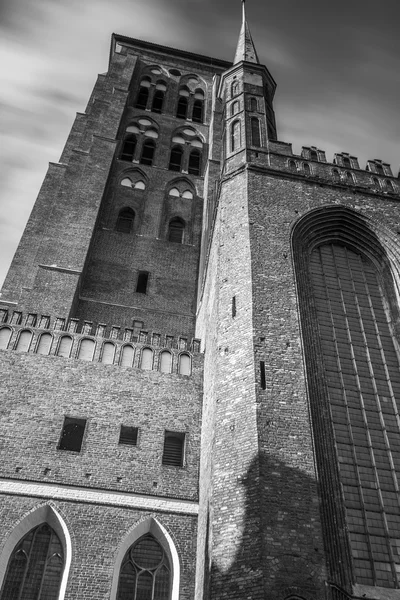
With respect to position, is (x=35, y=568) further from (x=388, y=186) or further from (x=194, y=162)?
(x=194, y=162)

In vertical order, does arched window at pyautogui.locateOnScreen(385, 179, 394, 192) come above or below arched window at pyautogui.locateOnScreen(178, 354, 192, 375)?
above

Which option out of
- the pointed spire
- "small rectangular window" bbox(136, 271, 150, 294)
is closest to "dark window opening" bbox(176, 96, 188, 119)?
the pointed spire

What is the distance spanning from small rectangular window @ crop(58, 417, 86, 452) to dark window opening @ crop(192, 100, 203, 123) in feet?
73.1

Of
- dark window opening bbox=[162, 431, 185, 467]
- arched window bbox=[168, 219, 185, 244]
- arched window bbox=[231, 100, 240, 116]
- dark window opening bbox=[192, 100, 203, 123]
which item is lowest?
dark window opening bbox=[162, 431, 185, 467]

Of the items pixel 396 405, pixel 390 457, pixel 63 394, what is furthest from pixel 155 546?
pixel 396 405

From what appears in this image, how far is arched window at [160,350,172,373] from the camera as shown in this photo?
1568 centimetres

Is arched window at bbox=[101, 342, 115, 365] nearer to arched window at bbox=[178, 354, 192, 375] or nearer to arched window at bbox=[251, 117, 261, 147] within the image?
arched window at bbox=[178, 354, 192, 375]

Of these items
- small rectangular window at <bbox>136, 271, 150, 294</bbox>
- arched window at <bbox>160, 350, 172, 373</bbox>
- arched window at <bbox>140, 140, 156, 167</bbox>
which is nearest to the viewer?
arched window at <bbox>160, 350, 172, 373</bbox>

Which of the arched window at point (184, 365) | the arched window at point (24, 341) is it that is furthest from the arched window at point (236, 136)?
the arched window at point (24, 341)

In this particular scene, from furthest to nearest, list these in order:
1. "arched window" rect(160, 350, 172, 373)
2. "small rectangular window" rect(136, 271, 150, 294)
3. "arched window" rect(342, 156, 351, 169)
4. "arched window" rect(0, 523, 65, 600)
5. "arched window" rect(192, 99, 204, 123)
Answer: "arched window" rect(192, 99, 204, 123), "small rectangular window" rect(136, 271, 150, 294), "arched window" rect(342, 156, 351, 169), "arched window" rect(160, 350, 172, 373), "arched window" rect(0, 523, 65, 600)

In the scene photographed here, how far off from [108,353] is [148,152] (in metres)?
16.0

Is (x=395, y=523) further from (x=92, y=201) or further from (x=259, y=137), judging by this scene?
(x=92, y=201)

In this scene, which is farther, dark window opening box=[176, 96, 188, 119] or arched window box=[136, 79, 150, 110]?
dark window opening box=[176, 96, 188, 119]

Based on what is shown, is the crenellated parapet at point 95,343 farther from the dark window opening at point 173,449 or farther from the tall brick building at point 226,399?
the dark window opening at point 173,449
